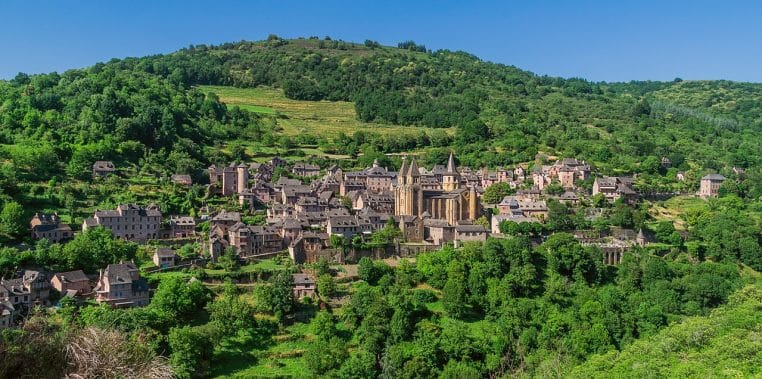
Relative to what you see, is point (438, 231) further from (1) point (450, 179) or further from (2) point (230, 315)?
(2) point (230, 315)

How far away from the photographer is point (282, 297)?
50.9m

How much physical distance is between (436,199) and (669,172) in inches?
1674

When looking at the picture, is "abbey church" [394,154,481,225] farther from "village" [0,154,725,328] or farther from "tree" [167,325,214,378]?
"tree" [167,325,214,378]

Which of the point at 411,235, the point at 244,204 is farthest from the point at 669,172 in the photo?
the point at 244,204

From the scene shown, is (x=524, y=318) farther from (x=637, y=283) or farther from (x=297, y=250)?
(x=297, y=250)

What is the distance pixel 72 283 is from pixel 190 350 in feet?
40.4

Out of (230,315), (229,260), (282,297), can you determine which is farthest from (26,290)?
(282,297)

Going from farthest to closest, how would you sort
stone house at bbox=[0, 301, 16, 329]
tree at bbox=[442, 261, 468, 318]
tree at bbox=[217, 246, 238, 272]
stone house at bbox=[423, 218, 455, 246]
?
stone house at bbox=[423, 218, 455, 246], tree at bbox=[217, 246, 238, 272], tree at bbox=[442, 261, 468, 318], stone house at bbox=[0, 301, 16, 329]

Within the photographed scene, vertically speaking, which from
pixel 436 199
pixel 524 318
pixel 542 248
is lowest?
pixel 524 318

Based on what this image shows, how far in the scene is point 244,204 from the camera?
238ft

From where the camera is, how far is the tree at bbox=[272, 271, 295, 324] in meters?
50.7

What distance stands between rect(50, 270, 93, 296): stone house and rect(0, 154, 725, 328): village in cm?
8

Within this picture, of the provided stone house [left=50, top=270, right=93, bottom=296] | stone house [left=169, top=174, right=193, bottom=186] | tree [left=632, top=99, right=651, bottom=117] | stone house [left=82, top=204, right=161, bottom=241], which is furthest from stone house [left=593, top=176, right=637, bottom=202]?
tree [left=632, top=99, right=651, bottom=117]

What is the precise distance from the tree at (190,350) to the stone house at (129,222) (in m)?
18.2
